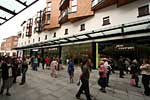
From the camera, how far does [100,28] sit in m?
19.3

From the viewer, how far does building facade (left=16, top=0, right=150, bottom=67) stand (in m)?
15.4

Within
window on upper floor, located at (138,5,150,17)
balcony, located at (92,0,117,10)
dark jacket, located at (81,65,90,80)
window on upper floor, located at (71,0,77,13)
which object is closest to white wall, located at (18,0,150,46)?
window on upper floor, located at (138,5,150,17)

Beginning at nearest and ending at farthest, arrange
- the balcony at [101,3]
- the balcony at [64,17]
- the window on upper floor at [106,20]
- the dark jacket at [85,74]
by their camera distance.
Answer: the dark jacket at [85,74]
the balcony at [101,3]
the window on upper floor at [106,20]
the balcony at [64,17]

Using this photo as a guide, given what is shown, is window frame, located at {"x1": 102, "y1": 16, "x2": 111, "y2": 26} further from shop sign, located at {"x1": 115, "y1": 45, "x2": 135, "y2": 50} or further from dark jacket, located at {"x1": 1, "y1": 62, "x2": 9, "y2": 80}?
dark jacket, located at {"x1": 1, "y1": 62, "x2": 9, "y2": 80}

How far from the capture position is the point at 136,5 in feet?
52.2

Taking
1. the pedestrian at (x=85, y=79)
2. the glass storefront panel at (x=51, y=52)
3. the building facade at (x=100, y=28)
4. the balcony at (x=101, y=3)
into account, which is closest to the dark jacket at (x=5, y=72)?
the pedestrian at (x=85, y=79)

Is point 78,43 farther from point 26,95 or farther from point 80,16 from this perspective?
point 26,95

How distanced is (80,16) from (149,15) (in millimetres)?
9631

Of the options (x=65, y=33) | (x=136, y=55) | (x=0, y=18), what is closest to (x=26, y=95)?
(x=0, y=18)

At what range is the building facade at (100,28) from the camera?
50.4 feet

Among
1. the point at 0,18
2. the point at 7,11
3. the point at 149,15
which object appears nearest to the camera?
the point at 7,11

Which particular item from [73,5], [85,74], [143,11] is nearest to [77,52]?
[73,5]

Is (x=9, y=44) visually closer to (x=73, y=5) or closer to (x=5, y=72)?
(x=73, y=5)

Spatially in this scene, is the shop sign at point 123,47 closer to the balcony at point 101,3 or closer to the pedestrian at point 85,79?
the balcony at point 101,3
